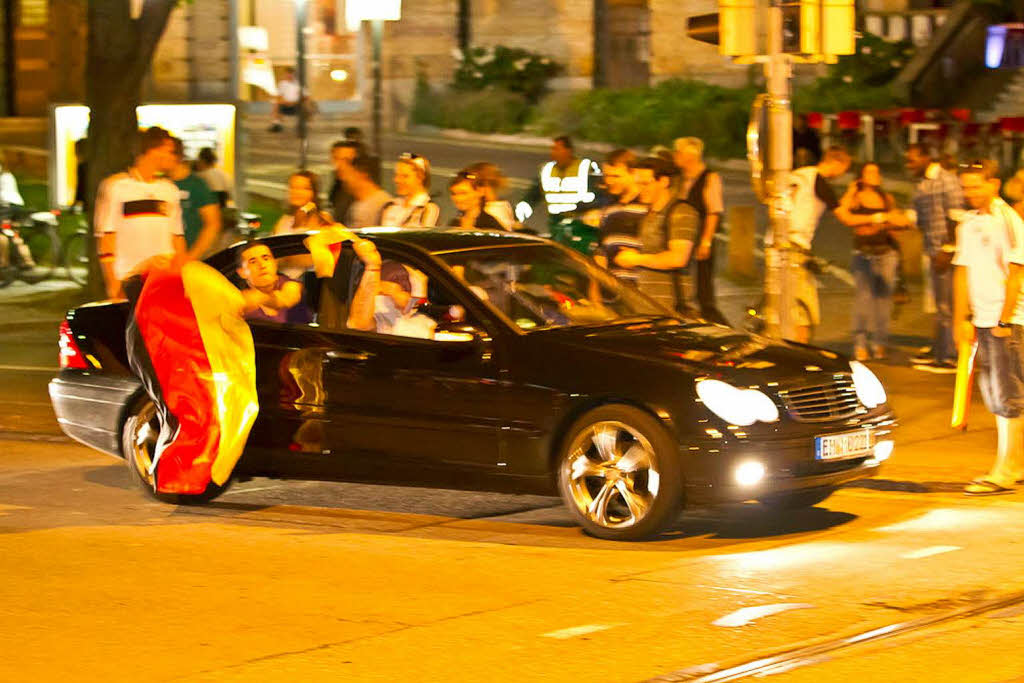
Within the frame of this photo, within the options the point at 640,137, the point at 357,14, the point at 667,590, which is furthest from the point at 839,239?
the point at 667,590

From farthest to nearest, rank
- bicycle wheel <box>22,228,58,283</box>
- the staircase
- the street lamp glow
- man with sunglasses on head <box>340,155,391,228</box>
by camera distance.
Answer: the staircase → bicycle wheel <box>22,228,58,283</box> → the street lamp glow → man with sunglasses on head <box>340,155,391,228</box>

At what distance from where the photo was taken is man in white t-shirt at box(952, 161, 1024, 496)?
10.7 metres

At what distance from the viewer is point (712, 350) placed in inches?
389

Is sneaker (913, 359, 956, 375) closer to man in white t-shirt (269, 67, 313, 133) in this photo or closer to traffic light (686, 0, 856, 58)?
traffic light (686, 0, 856, 58)

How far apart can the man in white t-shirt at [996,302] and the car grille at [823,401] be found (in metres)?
1.17

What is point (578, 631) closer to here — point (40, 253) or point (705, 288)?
point (705, 288)

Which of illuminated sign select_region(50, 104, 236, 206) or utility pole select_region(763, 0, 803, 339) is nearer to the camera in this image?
utility pole select_region(763, 0, 803, 339)

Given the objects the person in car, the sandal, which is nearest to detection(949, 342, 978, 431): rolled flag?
the sandal

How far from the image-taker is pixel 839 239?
82.6ft

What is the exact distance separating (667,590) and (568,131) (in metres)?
31.0

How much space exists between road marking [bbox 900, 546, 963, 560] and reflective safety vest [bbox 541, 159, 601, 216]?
349 inches

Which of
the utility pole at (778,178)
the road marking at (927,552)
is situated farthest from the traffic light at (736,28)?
the road marking at (927,552)

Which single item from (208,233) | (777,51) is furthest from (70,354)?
(777,51)

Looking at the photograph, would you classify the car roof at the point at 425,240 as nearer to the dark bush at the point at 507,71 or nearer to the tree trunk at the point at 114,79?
the tree trunk at the point at 114,79
